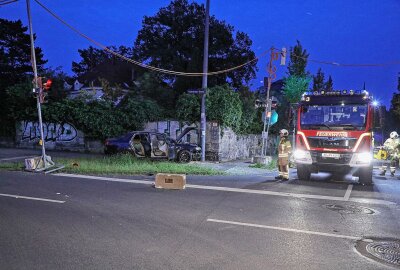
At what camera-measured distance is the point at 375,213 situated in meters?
8.47

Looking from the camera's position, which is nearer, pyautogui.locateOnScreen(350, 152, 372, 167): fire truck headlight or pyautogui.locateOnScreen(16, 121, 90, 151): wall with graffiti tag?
pyautogui.locateOnScreen(350, 152, 372, 167): fire truck headlight

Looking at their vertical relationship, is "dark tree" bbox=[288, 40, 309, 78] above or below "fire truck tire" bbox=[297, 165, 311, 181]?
above

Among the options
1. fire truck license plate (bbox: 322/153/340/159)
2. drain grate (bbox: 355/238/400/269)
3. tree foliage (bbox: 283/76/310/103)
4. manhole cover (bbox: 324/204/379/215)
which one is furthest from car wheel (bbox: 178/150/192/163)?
tree foliage (bbox: 283/76/310/103)

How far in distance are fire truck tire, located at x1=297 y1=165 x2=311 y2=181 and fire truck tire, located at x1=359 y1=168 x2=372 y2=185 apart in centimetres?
174

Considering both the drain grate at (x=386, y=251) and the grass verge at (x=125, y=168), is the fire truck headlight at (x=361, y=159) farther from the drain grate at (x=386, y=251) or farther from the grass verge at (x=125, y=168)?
the drain grate at (x=386, y=251)

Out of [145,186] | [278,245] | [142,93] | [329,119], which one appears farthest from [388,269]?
[142,93]

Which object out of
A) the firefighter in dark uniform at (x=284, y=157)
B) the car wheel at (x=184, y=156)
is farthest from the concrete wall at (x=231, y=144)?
the firefighter in dark uniform at (x=284, y=157)

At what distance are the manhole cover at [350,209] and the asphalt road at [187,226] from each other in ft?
0.08

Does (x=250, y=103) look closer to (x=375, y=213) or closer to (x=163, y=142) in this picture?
(x=163, y=142)

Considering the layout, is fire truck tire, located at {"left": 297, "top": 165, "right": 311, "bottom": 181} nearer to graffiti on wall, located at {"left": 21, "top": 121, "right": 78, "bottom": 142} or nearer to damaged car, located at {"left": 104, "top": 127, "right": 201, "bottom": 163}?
damaged car, located at {"left": 104, "top": 127, "right": 201, "bottom": 163}

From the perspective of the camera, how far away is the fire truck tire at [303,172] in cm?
1382

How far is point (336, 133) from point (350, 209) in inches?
179

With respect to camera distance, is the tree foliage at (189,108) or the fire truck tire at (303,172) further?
the tree foliage at (189,108)

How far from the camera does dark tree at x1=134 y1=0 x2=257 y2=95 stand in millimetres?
41031
